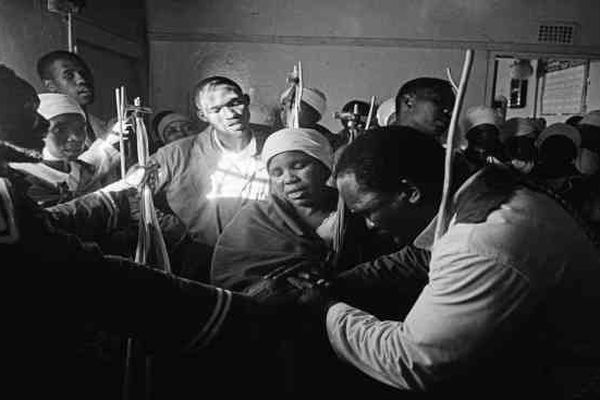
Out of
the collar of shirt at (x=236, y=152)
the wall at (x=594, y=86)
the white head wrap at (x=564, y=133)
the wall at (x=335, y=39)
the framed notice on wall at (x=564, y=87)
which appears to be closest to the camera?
the collar of shirt at (x=236, y=152)

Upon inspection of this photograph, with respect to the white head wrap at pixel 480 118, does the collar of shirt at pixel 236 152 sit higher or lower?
lower

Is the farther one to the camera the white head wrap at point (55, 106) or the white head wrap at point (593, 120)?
the white head wrap at point (593, 120)

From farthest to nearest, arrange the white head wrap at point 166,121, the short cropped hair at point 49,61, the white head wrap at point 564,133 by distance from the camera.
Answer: the white head wrap at point 166,121
the white head wrap at point 564,133
the short cropped hair at point 49,61

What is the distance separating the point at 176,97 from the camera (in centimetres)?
637

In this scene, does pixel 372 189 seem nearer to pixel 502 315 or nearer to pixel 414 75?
pixel 502 315

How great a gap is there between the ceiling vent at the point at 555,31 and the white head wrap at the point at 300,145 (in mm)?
5295

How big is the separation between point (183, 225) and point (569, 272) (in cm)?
225

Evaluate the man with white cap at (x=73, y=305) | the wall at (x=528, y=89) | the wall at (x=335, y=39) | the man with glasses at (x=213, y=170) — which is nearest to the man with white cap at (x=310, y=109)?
the man with glasses at (x=213, y=170)

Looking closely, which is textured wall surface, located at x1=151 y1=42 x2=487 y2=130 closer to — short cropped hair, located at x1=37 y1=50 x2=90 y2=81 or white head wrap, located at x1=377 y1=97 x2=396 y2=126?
white head wrap, located at x1=377 y1=97 x2=396 y2=126

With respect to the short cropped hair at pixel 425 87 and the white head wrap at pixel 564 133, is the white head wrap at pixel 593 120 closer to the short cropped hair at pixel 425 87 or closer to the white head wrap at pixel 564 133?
the white head wrap at pixel 564 133

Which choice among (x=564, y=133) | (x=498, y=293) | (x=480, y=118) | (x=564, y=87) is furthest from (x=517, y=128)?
(x=498, y=293)

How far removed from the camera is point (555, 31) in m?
6.54

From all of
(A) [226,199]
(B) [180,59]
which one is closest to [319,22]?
(B) [180,59]

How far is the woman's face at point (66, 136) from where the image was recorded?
2.60 m
